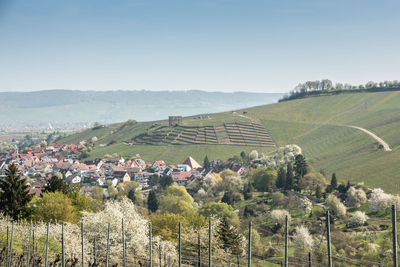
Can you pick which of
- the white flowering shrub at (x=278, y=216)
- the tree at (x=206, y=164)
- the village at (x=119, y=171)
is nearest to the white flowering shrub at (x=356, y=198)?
the white flowering shrub at (x=278, y=216)

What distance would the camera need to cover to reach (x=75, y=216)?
58062 millimetres

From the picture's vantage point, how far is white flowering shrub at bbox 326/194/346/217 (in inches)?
3617

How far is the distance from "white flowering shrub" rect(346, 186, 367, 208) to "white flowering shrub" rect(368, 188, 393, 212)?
2.80m

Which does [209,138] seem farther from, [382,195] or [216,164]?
[382,195]

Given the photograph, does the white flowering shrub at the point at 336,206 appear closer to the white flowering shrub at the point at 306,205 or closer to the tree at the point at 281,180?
the white flowering shrub at the point at 306,205

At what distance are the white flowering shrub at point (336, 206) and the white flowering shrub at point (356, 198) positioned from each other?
162 inches

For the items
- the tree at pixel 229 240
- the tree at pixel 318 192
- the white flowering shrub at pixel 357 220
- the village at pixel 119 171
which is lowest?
the village at pixel 119 171

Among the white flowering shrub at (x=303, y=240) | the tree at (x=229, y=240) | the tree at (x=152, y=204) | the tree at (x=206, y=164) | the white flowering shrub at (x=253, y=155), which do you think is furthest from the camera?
the tree at (x=206, y=164)

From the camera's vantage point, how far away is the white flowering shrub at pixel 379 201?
88.5 metres

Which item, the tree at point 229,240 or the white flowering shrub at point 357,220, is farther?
the white flowering shrub at point 357,220

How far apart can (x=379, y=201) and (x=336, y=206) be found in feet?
29.3

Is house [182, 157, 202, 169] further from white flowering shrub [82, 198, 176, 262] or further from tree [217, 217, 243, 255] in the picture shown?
white flowering shrub [82, 198, 176, 262]

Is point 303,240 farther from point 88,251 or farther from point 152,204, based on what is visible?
point 152,204

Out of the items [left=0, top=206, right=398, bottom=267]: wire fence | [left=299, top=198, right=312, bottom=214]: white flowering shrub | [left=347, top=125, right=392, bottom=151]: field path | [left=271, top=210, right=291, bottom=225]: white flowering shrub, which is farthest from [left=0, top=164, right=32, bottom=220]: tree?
[left=347, top=125, right=392, bottom=151]: field path
